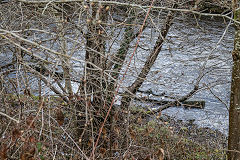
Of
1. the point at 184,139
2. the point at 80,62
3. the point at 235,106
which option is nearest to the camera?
the point at 80,62

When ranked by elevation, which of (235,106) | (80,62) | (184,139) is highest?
(80,62)

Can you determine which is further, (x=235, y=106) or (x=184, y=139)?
(x=184, y=139)

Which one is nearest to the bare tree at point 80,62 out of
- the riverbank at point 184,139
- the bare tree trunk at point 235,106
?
the bare tree trunk at point 235,106

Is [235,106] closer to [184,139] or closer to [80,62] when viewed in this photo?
[80,62]

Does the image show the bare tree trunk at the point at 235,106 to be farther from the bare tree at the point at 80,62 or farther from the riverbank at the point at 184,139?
the riverbank at the point at 184,139

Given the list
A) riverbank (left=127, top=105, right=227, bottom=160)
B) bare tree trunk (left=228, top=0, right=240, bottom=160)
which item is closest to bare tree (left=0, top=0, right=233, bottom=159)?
bare tree trunk (left=228, top=0, right=240, bottom=160)

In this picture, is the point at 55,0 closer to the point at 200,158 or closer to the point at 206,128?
the point at 200,158

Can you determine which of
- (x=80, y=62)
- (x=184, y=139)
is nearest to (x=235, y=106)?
(x=80, y=62)

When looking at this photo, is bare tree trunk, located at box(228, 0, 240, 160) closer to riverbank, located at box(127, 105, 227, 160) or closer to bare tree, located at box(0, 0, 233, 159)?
bare tree, located at box(0, 0, 233, 159)

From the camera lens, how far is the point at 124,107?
4941 mm

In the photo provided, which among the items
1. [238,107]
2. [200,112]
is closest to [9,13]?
[238,107]

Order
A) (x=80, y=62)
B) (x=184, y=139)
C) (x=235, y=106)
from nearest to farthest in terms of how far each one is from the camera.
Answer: (x=80, y=62) → (x=235, y=106) → (x=184, y=139)

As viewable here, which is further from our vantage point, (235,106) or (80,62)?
(235,106)

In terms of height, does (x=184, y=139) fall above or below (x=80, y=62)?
below
